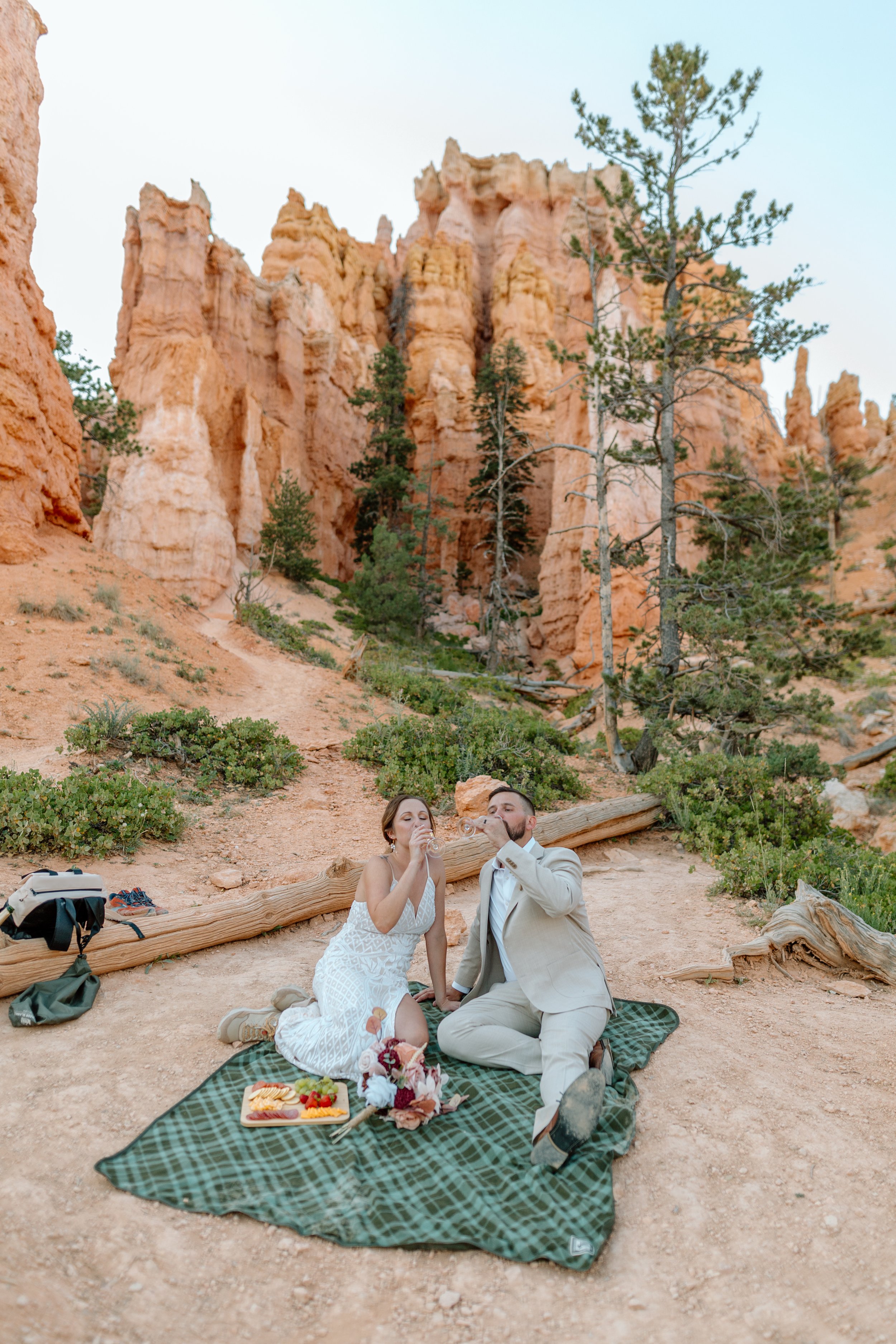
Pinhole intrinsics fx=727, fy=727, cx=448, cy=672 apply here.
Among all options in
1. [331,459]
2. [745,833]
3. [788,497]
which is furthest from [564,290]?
[745,833]

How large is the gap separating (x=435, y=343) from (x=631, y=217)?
23.4m

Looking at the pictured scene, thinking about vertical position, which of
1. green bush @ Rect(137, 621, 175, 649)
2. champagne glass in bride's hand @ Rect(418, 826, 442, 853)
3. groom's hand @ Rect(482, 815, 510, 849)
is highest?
green bush @ Rect(137, 621, 175, 649)

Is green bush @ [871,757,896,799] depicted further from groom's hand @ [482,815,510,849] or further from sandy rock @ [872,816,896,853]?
groom's hand @ [482,815,510,849]

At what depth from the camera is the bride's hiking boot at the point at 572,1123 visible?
2465 mm

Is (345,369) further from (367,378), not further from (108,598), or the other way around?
(108,598)

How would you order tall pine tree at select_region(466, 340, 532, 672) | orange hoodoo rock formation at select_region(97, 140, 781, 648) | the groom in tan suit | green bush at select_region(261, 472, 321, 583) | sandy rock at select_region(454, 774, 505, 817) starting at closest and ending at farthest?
the groom in tan suit, sandy rock at select_region(454, 774, 505, 817), orange hoodoo rock formation at select_region(97, 140, 781, 648), tall pine tree at select_region(466, 340, 532, 672), green bush at select_region(261, 472, 321, 583)

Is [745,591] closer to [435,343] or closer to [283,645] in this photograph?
[283,645]

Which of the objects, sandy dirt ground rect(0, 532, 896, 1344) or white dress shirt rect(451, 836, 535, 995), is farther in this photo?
white dress shirt rect(451, 836, 535, 995)

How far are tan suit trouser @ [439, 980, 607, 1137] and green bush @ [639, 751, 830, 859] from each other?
12.9ft

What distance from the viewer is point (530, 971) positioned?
3.21m

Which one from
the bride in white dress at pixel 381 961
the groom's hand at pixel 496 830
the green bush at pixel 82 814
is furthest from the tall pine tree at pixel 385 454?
the groom's hand at pixel 496 830

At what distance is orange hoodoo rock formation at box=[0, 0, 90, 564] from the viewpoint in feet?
41.1

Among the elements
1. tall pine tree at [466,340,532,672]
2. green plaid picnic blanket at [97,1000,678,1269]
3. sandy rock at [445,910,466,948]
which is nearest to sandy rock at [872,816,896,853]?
sandy rock at [445,910,466,948]

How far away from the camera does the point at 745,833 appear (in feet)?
22.8
